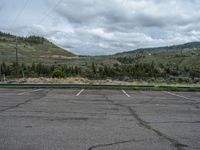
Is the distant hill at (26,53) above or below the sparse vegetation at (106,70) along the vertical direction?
above

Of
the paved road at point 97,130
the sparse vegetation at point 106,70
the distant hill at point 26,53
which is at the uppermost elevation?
the distant hill at point 26,53

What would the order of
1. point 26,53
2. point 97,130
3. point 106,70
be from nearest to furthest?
1. point 97,130
2. point 106,70
3. point 26,53

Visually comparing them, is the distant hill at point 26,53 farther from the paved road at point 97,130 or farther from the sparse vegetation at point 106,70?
the paved road at point 97,130

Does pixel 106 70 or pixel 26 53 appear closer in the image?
pixel 106 70

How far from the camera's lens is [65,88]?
67.9ft

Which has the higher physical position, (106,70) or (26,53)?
(26,53)

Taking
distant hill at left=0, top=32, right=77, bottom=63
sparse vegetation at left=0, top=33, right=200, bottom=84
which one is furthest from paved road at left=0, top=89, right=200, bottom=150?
distant hill at left=0, top=32, right=77, bottom=63

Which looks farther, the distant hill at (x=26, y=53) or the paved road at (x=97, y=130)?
the distant hill at (x=26, y=53)

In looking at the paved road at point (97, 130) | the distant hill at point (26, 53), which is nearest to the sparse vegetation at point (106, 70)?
the distant hill at point (26, 53)

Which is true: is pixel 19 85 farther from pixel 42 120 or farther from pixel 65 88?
pixel 42 120

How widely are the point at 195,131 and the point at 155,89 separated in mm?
14037

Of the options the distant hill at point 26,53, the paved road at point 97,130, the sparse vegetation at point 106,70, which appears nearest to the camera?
the paved road at point 97,130

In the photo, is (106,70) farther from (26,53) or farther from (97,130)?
(26,53)

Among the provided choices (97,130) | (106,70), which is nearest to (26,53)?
(106,70)
